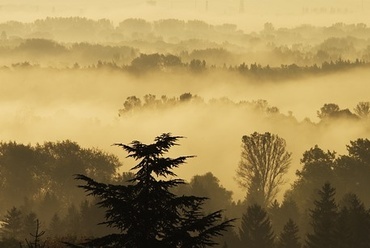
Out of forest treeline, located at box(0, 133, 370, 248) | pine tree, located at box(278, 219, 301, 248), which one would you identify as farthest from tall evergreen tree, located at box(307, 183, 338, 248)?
forest treeline, located at box(0, 133, 370, 248)

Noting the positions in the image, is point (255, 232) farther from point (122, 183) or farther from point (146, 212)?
point (146, 212)

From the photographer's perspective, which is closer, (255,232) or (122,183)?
(255,232)

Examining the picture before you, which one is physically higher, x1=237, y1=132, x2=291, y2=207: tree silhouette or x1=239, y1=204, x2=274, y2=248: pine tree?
x1=237, y1=132, x2=291, y2=207: tree silhouette

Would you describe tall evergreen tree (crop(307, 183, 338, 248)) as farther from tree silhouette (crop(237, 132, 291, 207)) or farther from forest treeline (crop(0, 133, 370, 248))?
Answer: tree silhouette (crop(237, 132, 291, 207))

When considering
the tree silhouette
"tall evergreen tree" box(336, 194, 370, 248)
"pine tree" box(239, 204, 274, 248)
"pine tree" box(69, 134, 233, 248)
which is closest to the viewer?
"pine tree" box(69, 134, 233, 248)

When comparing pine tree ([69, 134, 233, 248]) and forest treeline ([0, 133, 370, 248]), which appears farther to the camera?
forest treeline ([0, 133, 370, 248])

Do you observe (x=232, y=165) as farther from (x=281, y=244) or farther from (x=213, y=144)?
(x=281, y=244)

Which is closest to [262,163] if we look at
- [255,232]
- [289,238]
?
[255,232]

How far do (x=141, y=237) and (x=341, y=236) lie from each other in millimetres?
55124

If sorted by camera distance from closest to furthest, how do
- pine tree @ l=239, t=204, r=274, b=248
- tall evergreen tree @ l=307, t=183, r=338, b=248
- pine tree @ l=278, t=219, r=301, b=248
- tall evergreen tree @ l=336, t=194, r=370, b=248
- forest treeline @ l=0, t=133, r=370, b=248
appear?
tall evergreen tree @ l=336, t=194, r=370, b=248 → tall evergreen tree @ l=307, t=183, r=338, b=248 → pine tree @ l=278, t=219, r=301, b=248 → pine tree @ l=239, t=204, r=274, b=248 → forest treeline @ l=0, t=133, r=370, b=248

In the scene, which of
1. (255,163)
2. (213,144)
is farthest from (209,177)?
(213,144)

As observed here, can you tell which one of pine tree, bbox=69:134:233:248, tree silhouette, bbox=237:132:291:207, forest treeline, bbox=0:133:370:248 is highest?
tree silhouette, bbox=237:132:291:207


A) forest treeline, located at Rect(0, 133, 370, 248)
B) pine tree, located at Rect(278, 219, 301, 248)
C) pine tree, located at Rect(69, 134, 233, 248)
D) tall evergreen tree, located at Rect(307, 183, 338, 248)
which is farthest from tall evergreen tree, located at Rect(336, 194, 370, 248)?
pine tree, located at Rect(69, 134, 233, 248)

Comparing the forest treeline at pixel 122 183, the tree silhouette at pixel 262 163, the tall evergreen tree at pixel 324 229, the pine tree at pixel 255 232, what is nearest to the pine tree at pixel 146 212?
the tall evergreen tree at pixel 324 229
